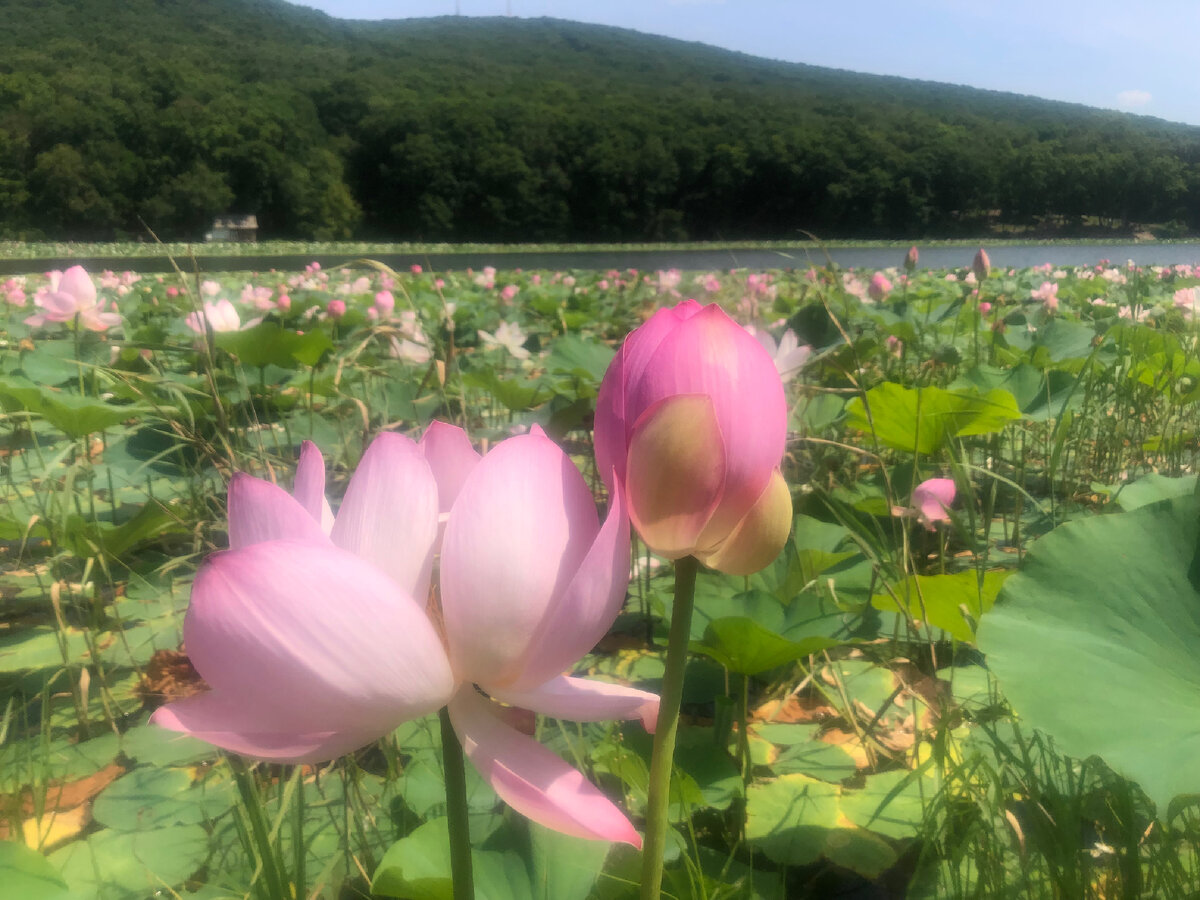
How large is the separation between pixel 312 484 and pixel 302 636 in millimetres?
87

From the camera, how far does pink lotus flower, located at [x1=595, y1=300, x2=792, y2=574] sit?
0.29m

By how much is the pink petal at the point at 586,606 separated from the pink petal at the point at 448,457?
0.09 m

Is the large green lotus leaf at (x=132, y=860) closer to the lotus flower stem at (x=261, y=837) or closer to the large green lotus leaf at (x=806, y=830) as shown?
the lotus flower stem at (x=261, y=837)

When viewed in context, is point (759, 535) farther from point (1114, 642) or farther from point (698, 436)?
point (1114, 642)

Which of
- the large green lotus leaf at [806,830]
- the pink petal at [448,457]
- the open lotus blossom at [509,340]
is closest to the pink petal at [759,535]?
the pink petal at [448,457]

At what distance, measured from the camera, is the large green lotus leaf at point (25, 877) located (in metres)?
0.47

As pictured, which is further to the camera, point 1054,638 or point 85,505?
point 85,505

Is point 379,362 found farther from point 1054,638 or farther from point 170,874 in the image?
point 1054,638

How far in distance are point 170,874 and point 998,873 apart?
630 millimetres

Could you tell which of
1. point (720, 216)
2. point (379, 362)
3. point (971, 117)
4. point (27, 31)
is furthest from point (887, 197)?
point (27, 31)

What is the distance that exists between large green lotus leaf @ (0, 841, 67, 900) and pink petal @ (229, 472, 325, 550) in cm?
33

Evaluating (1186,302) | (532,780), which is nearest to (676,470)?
(532,780)

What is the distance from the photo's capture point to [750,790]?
74 cm

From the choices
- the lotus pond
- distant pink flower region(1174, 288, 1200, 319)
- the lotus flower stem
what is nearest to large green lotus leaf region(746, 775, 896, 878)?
the lotus pond
